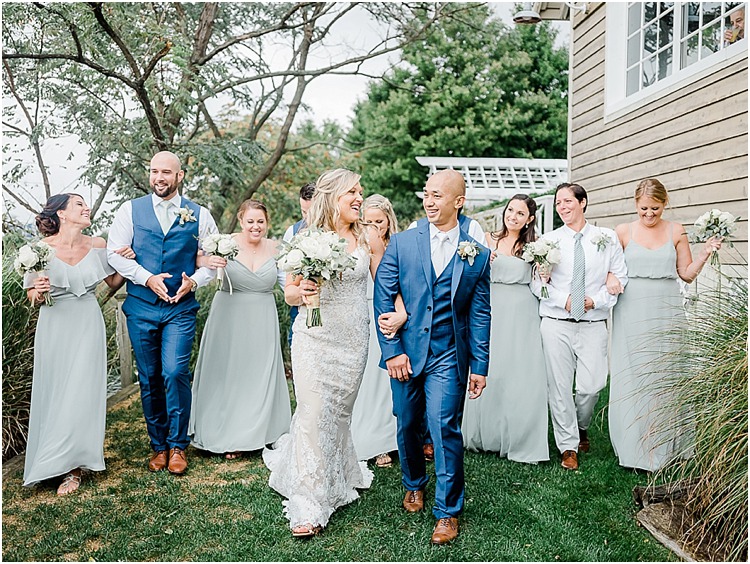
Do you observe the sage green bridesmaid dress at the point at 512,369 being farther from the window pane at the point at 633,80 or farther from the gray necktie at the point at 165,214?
the window pane at the point at 633,80

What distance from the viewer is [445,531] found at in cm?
419

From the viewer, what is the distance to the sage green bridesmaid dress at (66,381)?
16.5ft

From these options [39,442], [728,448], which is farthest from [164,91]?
[728,448]

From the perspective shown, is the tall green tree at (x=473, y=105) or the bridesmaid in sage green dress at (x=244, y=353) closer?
the bridesmaid in sage green dress at (x=244, y=353)

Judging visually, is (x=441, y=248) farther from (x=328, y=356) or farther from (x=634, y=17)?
(x=634, y=17)

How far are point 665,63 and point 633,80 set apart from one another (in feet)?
2.73

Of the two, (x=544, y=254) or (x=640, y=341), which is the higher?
(x=544, y=254)

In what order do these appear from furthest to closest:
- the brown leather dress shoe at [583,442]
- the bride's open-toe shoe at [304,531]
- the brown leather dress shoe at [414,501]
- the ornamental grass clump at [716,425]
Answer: the brown leather dress shoe at [583,442] → the brown leather dress shoe at [414,501] → the bride's open-toe shoe at [304,531] → the ornamental grass clump at [716,425]

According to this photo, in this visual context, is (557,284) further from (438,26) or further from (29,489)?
(438,26)

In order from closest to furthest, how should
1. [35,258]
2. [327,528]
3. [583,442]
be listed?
[327,528] < [35,258] < [583,442]

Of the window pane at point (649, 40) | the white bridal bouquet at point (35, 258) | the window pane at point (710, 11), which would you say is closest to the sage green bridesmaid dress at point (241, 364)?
the white bridal bouquet at point (35, 258)

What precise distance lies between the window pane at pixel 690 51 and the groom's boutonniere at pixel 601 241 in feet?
10.9

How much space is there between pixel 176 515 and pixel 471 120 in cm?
2419

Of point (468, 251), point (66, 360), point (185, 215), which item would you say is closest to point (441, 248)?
point (468, 251)
